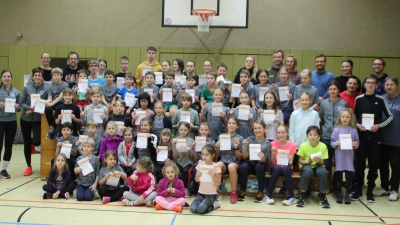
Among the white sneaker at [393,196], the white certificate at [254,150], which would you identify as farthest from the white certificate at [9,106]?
the white sneaker at [393,196]

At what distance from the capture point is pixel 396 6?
33.4 feet

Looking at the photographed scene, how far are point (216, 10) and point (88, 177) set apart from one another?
582cm

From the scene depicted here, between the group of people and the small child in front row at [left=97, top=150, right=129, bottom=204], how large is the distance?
0.05 feet

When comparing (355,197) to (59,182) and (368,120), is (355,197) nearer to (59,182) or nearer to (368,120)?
(368,120)

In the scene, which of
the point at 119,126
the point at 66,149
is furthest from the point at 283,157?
the point at 66,149

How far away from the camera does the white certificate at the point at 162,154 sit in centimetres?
564

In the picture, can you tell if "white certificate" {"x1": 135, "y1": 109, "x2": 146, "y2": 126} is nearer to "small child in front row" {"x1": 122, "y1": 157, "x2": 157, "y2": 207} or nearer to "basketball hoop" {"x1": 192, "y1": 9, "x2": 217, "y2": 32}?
"small child in front row" {"x1": 122, "y1": 157, "x2": 157, "y2": 207}

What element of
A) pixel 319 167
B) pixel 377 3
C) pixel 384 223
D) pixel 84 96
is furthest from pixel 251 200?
pixel 377 3

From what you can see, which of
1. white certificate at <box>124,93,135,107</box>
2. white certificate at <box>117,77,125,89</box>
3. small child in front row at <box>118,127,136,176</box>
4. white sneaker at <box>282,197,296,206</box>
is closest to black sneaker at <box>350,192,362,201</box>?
white sneaker at <box>282,197,296,206</box>

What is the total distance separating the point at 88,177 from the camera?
5566 millimetres

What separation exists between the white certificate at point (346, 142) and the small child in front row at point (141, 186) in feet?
8.69

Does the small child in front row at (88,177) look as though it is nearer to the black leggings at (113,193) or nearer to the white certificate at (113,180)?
the black leggings at (113,193)

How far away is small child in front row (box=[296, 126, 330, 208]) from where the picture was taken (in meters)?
5.38

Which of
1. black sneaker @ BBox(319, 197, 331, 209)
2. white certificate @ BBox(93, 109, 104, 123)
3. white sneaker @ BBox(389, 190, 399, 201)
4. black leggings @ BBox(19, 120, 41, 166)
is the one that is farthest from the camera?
black leggings @ BBox(19, 120, 41, 166)
